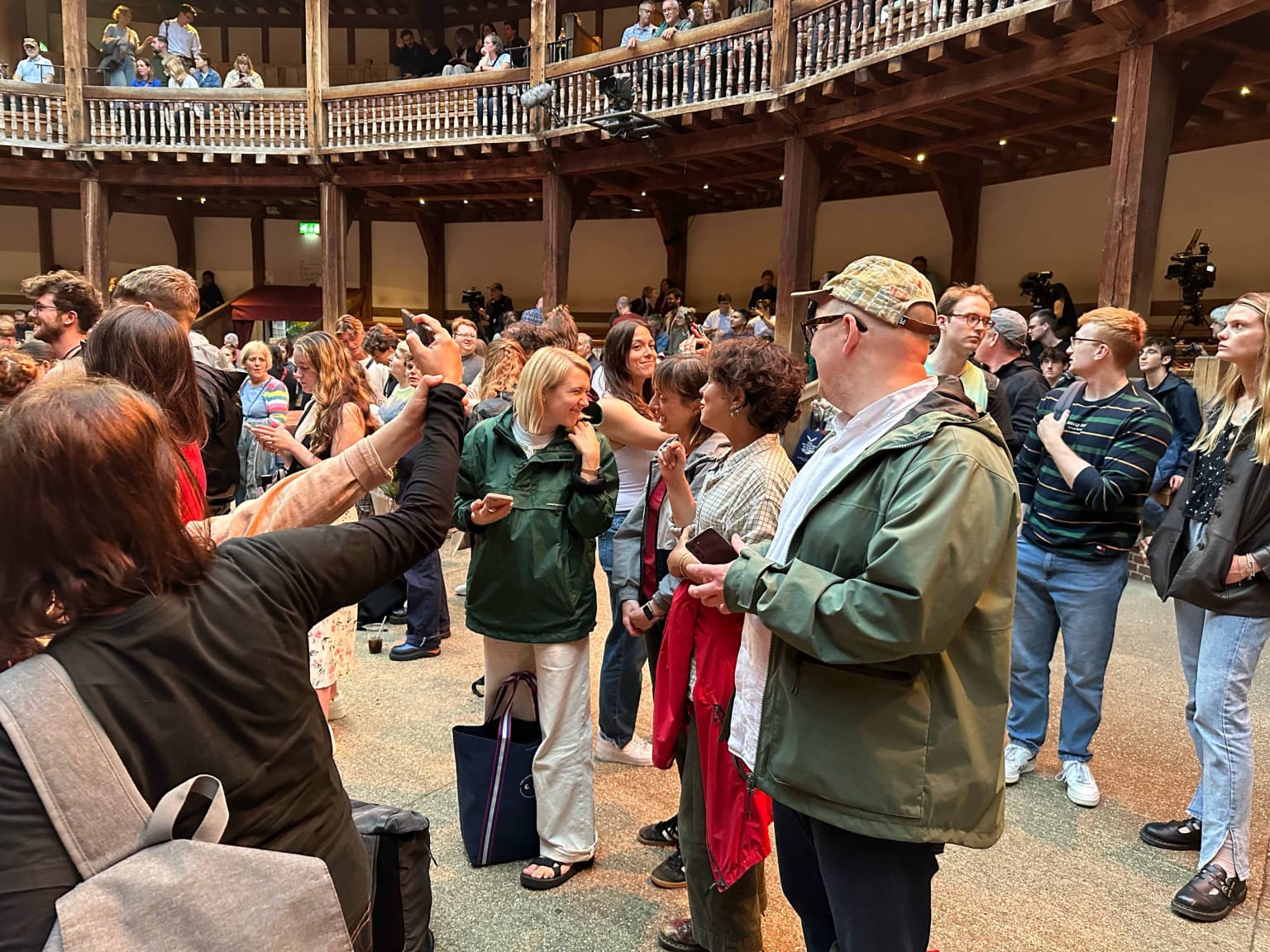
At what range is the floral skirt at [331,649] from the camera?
3.21 meters

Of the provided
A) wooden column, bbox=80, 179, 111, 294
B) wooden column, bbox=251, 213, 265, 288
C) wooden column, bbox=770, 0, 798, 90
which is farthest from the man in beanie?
wooden column, bbox=251, 213, 265, 288

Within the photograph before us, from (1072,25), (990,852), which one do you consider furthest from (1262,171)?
(990,852)

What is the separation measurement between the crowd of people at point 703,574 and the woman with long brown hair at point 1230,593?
0.01 meters

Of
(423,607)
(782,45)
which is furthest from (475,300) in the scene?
(423,607)

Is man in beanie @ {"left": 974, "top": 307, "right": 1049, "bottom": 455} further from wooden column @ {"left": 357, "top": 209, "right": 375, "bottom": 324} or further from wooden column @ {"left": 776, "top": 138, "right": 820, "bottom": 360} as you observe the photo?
wooden column @ {"left": 357, "top": 209, "right": 375, "bottom": 324}

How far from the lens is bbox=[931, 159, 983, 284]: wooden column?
1187 cm

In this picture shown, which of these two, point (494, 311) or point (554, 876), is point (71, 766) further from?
Answer: point (494, 311)

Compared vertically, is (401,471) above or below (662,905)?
above

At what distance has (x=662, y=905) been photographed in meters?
2.49

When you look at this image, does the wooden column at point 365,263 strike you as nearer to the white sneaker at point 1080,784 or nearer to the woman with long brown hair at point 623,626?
the woman with long brown hair at point 623,626

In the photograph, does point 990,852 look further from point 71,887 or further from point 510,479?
point 71,887

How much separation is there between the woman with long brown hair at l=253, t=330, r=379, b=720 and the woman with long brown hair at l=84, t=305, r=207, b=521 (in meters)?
1.16

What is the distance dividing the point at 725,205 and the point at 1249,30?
899 cm

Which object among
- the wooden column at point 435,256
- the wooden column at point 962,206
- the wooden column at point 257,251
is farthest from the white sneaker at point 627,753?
the wooden column at point 257,251
